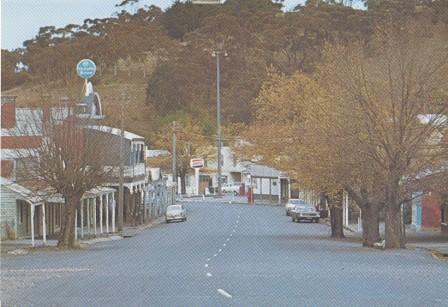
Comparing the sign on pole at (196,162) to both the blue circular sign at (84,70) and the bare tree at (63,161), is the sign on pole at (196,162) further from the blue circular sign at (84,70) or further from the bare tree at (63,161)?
the bare tree at (63,161)

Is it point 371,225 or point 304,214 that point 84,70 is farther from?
point 371,225

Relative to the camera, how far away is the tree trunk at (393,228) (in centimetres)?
3781

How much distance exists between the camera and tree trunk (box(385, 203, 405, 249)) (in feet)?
124

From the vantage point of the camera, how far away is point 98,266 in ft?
94.3

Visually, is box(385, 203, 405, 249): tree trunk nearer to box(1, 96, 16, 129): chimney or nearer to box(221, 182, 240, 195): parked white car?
box(1, 96, 16, 129): chimney

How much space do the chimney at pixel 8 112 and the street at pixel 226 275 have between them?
839 centimetres

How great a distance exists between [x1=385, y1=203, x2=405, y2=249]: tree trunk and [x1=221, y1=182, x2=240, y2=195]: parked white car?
85499mm

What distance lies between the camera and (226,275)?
23797mm

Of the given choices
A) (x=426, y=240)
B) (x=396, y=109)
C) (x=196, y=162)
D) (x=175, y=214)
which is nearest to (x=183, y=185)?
(x=196, y=162)

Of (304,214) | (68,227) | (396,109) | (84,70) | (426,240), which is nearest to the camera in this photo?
(396,109)

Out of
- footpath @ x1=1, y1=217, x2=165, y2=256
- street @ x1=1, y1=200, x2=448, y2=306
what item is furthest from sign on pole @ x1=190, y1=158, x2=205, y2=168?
street @ x1=1, y1=200, x2=448, y2=306

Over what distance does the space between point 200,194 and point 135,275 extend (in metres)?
98.1

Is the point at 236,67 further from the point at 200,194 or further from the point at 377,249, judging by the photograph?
the point at 377,249

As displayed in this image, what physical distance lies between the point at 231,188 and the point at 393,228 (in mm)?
91378
